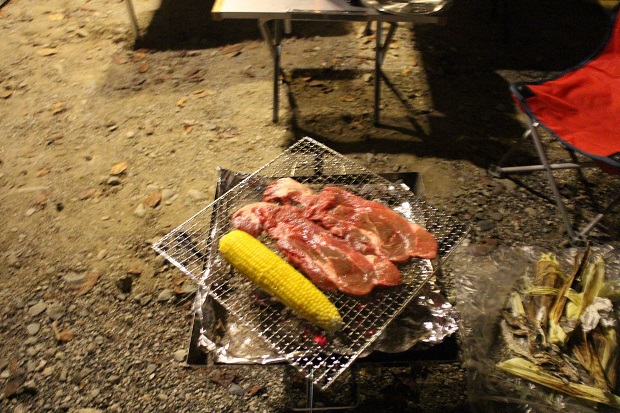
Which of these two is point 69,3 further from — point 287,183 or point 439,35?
point 287,183

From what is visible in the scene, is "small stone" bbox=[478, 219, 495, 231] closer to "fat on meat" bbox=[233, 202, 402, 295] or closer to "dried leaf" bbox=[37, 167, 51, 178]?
"fat on meat" bbox=[233, 202, 402, 295]

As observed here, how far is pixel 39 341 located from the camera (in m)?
2.70

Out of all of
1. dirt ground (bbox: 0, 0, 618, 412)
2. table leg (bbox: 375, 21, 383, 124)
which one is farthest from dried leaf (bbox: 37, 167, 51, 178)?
table leg (bbox: 375, 21, 383, 124)

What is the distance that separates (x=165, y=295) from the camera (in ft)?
9.43

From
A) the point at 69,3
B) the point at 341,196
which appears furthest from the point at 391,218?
the point at 69,3

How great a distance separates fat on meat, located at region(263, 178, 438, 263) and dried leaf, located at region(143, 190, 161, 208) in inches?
54.4

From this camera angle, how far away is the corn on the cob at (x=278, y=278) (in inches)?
70.5

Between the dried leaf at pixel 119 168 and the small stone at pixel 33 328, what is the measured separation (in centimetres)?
134

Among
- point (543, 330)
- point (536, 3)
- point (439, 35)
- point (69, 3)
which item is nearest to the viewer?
point (543, 330)

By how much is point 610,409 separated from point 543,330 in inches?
15.0

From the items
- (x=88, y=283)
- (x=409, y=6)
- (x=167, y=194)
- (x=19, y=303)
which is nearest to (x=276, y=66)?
(x=409, y=6)

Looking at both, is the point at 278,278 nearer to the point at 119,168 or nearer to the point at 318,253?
the point at 318,253

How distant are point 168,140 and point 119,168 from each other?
472 millimetres

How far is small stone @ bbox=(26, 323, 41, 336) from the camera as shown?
273 centimetres
